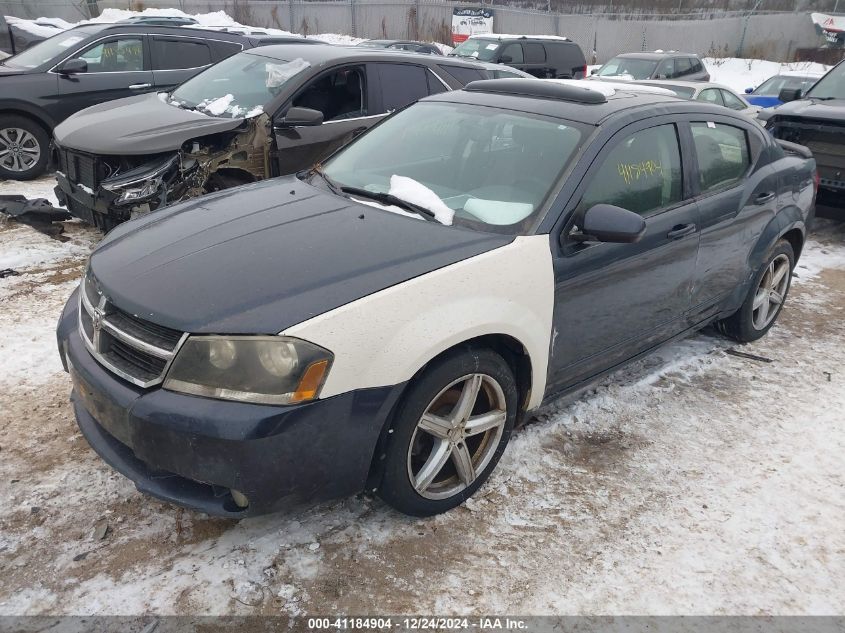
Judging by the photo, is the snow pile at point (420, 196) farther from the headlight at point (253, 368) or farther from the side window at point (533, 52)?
the side window at point (533, 52)

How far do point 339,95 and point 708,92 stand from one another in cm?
669

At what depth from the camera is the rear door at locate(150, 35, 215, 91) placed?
342 inches

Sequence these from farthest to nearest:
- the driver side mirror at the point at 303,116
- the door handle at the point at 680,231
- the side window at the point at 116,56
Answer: the side window at the point at 116,56 < the driver side mirror at the point at 303,116 < the door handle at the point at 680,231

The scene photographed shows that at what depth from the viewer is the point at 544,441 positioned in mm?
3504

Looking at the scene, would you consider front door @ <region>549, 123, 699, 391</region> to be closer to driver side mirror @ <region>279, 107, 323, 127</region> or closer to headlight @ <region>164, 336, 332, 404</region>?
headlight @ <region>164, 336, 332, 404</region>

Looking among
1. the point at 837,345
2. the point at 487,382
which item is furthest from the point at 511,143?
the point at 837,345

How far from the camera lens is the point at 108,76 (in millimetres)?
8344

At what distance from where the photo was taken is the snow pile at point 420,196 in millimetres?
3064

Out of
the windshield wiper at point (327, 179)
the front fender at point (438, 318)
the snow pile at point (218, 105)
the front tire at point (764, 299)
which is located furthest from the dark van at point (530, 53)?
the front fender at point (438, 318)

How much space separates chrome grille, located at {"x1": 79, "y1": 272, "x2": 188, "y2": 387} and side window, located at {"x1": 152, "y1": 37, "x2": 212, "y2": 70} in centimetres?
Answer: 701

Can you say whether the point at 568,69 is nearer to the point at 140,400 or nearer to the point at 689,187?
the point at 689,187

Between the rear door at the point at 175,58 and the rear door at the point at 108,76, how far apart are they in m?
0.11

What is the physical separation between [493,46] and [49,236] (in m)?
11.6

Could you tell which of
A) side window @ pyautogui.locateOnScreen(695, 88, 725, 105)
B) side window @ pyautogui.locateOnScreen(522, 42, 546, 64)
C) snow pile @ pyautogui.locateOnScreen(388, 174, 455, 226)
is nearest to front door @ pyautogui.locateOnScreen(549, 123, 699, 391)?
snow pile @ pyautogui.locateOnScreen(388, 174, 455, 226)
